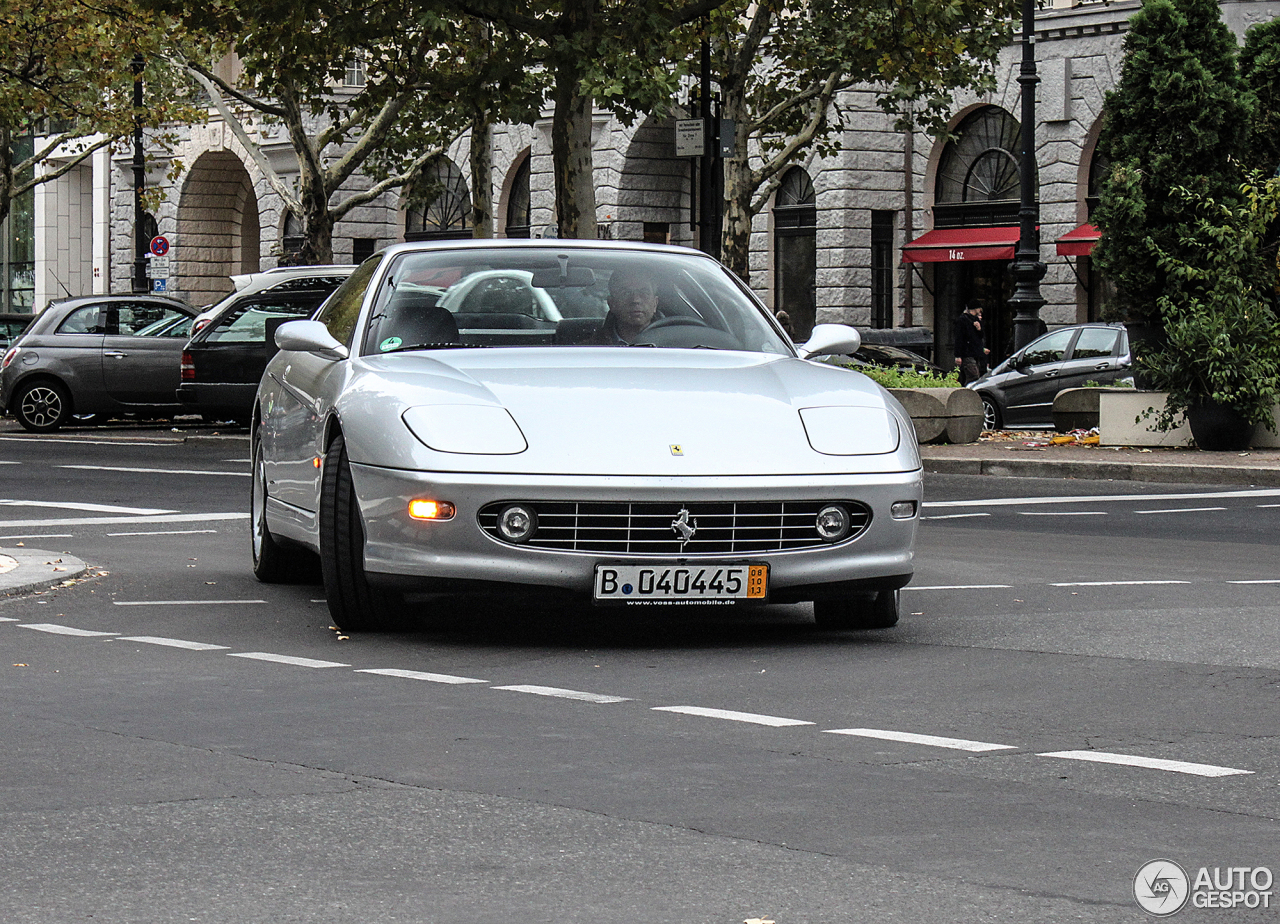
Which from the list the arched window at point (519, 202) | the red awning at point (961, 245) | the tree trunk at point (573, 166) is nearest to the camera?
the tree trunk at point (573, 166)

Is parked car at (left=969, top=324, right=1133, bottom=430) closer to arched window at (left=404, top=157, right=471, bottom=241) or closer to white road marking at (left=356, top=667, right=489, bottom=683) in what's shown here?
white road marking at (left=356, top=667, right=489, bottom=683)

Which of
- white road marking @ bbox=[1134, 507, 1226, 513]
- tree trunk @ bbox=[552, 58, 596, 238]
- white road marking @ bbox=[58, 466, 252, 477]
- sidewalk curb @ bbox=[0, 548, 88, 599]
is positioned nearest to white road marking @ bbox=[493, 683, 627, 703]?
sidewalk curb @ bbox=[0, 548, 88, 599]

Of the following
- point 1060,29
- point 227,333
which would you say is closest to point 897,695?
→ point 227,333

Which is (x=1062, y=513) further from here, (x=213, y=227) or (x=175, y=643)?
(x=213, y=227)

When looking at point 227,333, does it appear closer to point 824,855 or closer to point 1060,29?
point 1060,29

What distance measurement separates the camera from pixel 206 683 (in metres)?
7.61

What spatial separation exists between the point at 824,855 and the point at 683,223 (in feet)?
143

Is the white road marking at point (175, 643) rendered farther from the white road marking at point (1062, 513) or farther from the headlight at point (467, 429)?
the white road marking at point (1062, 513)

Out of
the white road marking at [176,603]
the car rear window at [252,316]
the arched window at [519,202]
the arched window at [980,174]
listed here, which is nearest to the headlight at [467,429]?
the white road marking at [176,603]

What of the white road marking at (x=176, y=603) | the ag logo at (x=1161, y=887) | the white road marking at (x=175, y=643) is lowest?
the ag logo at (x=1161, y=887)

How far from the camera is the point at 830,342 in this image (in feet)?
31.4

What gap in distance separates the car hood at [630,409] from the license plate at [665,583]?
338mm

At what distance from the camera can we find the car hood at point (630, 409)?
807 centimetres

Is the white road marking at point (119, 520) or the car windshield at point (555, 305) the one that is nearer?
the car windshield at point (555, 305)
